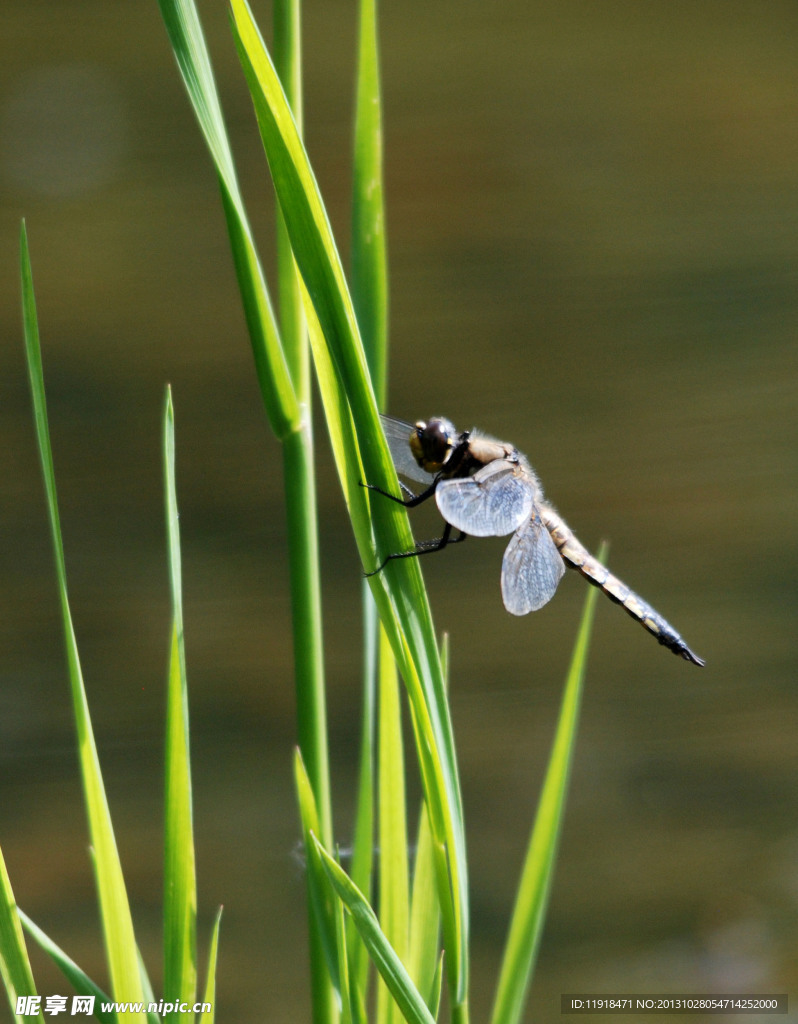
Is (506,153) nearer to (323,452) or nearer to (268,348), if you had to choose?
(323,452)

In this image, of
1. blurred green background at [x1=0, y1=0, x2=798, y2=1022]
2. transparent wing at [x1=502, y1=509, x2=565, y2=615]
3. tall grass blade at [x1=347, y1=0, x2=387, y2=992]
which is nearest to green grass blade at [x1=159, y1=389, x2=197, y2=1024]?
tall grass blade at [x1=347, y1=0, x2=387, y2=992]

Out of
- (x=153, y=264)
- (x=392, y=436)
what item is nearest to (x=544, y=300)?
(x=153, y=264)

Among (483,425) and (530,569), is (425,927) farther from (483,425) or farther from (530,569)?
(483,425)

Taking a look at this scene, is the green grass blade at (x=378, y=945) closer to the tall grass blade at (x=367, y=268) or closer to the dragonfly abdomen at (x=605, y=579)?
the tall grass blade at (x=367, y=268)

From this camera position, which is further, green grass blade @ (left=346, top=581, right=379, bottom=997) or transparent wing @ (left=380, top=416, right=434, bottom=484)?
transparent wing @ (left=380, top=416, right=434, bottom=484)

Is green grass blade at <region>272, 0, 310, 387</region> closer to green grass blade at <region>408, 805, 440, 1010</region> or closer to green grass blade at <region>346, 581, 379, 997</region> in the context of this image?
green grass blade at <region>346, 581, 379, 997</region>

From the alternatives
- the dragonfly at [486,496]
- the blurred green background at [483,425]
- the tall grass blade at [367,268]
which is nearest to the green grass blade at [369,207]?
the tall grass blade at [367,268]
